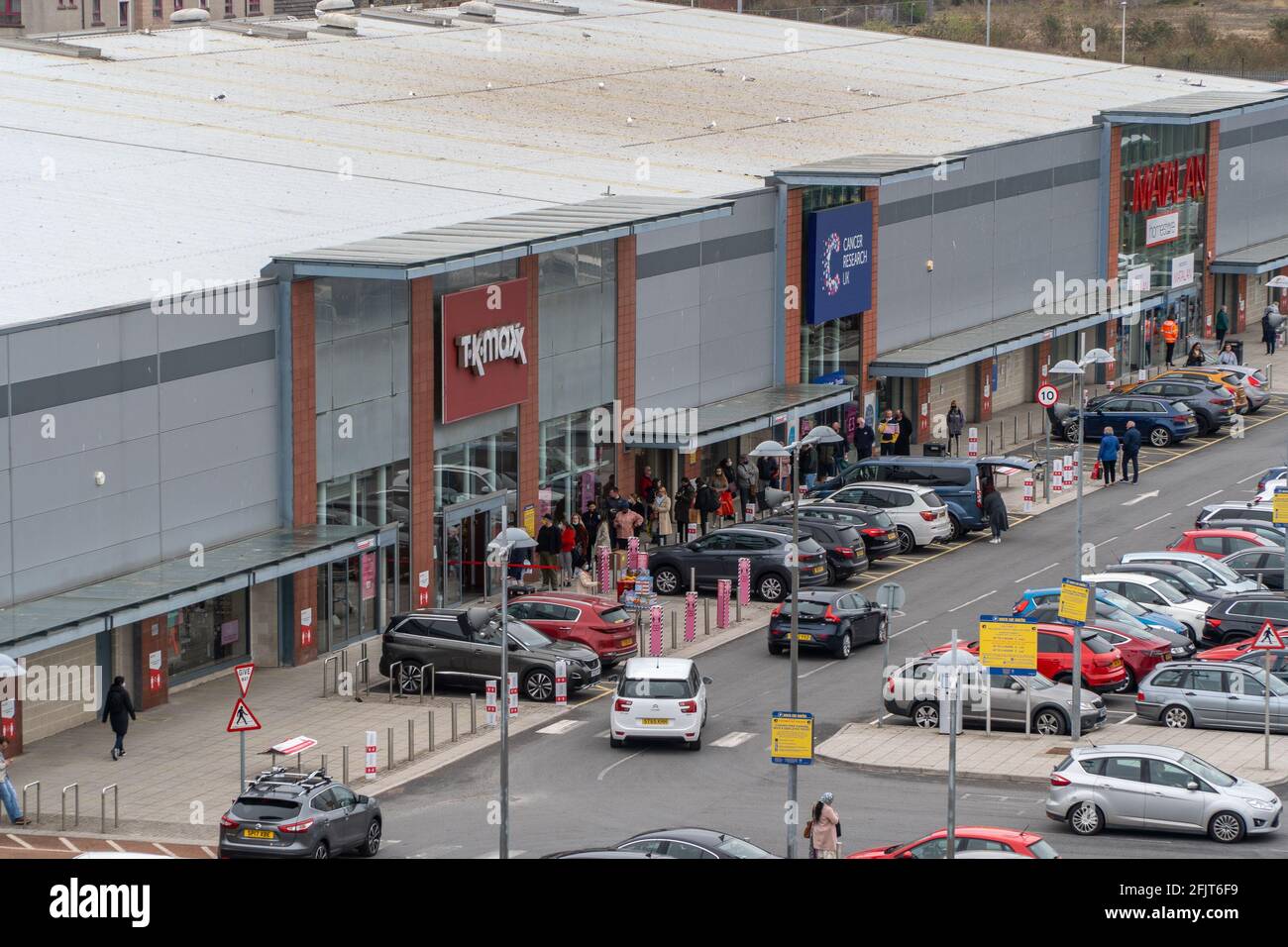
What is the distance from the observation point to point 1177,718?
36812mm

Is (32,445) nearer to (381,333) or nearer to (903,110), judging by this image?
(381,333)

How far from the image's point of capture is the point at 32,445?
35.1 m

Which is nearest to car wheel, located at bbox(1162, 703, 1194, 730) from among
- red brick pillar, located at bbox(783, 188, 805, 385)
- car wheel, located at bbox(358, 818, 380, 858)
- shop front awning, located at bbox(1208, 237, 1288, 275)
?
car wheel, located at bbox(358, 818, 380, 858)

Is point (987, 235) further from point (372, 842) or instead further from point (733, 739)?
point (372, 842)

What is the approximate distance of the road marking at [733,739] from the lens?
36469 mm

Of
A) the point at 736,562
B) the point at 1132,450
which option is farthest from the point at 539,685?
the point at 1132,450

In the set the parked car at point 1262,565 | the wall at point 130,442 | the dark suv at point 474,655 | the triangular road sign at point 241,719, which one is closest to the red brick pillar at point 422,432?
the wall at point 130,442

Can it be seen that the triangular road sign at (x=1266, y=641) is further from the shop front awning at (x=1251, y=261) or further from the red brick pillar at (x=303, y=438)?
the shop front awning at (x=1251, y=261)

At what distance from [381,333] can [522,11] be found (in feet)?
137

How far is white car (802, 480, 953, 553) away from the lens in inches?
2046

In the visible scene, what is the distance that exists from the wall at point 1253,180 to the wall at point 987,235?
443 inches

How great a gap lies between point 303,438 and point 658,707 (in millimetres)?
10205

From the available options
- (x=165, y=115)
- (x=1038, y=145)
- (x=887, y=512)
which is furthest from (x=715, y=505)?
(x=1038, y=145)

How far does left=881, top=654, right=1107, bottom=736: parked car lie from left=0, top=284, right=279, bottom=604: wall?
513 inches
